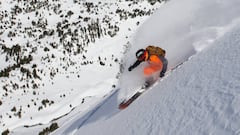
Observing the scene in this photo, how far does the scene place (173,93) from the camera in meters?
6.46

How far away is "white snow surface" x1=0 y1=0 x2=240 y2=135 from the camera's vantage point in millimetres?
4723

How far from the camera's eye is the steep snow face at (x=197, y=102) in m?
4.44

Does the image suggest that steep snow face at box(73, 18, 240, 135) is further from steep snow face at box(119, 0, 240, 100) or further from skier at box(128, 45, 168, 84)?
steep snow face at box(119, 0, 240, 100)

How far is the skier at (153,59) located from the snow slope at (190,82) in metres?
0.52

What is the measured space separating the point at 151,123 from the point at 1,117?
12016 mm

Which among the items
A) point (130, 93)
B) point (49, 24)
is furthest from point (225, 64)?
point (49, 24)

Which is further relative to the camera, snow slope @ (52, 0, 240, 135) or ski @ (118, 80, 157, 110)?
ski @ (118, 80, 157, 110)

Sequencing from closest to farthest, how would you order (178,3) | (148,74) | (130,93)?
(148,74), (130,93), (178,3)

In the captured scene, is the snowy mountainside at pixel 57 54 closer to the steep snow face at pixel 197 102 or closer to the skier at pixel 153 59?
the skier at pixel 153 59

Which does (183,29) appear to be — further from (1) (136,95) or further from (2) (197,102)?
(2) (197,102)

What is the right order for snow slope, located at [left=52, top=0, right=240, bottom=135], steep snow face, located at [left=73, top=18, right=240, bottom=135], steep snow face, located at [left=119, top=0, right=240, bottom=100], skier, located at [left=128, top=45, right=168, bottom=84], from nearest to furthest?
steep snow face, located at [left=73, top=18, right=240, bottom=135] < snow slope, located at [left=52, top=0, right=240, bottom=135] < skier, located at [left=128, top=45, right=168, bottom=84] < steep snow face, located at [left=119, top=0, right=240, bottom=100]

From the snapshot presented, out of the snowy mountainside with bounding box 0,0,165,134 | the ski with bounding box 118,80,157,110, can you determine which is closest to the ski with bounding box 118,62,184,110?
the ski with bounding box 118,80,157,110

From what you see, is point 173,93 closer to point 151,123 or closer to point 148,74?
point 151,123

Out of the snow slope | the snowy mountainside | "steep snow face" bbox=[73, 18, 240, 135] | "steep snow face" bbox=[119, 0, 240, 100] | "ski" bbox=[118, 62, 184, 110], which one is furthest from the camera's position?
the snowy mountainside
